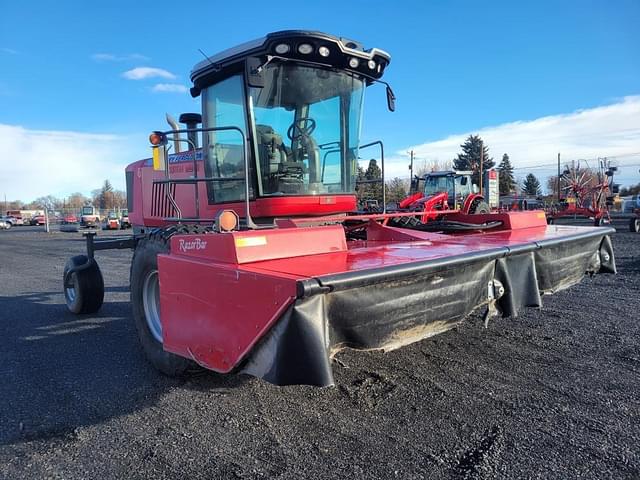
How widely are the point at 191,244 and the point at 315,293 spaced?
1.18 m

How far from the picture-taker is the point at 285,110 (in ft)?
13.6

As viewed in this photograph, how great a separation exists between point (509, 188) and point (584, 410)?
59.7m

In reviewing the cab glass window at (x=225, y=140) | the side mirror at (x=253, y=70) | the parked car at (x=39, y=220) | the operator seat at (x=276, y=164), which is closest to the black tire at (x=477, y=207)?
the operator seat at (x=276, y=164)

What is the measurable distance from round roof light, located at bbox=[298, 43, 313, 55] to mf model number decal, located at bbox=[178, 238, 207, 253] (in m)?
1.78

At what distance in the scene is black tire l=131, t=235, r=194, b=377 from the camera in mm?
3713

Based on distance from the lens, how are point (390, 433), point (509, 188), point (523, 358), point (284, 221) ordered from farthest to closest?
point (509, 188), point (523, 358), point (284, 221), point (390, 433)


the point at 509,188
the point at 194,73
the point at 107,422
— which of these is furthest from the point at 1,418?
the point at 509,188

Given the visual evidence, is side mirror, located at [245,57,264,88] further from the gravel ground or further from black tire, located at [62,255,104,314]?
Answer: black tire, located at [62,255,104,314]

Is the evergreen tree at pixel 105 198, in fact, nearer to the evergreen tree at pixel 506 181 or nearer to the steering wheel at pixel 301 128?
the evergreen tree at pixel 506 181

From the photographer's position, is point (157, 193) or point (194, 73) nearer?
point (194, 73)

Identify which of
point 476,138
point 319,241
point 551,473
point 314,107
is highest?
→ point 476,138

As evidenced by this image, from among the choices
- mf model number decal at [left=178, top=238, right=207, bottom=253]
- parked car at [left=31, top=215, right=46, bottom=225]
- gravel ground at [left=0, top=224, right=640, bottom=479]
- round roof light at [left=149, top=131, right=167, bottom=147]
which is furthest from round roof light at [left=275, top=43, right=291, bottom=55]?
parked car at [left=31, top=215, right=46, bottom=225]

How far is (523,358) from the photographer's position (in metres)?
4.09

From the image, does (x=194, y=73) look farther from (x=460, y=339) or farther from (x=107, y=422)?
(x=460, y=339)
